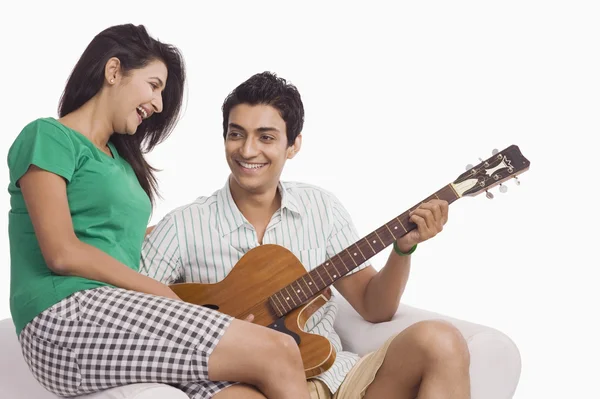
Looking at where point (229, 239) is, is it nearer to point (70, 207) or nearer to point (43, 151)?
point (70, 207)

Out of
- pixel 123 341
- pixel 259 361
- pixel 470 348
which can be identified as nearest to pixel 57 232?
pixel 123 341

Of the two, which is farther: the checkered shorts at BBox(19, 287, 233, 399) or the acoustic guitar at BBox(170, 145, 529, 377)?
the acoustic guitar at BBox(170, 145, 529, 377)

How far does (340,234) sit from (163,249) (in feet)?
1.85

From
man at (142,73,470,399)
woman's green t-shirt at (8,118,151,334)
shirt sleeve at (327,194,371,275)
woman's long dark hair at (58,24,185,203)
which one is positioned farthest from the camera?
shirt sleeve at (327,194,371,275)

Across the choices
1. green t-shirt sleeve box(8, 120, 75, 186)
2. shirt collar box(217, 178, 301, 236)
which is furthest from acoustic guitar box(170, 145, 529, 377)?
green t-shirt sleeve box(8, 120, 75, 186)

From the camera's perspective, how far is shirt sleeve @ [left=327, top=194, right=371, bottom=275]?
2.68 m

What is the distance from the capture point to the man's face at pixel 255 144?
2.53 meters

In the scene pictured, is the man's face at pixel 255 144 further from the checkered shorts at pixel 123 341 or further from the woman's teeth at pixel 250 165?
the checkered shorts at pixel 123 341

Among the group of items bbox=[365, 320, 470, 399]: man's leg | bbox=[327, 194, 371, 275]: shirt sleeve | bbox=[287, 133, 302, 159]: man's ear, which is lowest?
bbox=[365, 320, 470, 399]: man's leg

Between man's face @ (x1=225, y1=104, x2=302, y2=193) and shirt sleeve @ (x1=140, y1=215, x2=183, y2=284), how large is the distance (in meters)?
0.26

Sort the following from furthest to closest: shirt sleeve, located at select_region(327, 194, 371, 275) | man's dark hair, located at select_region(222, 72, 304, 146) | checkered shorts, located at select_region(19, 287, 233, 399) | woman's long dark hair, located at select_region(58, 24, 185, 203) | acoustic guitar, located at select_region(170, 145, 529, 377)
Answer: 1. shirt sleeve, located at select_region(327, 194, 371, 275)
2. man's dark hair, located at select_region(222, 72, 304, 146)
3. acoustic guitar, located at select_region(170, 145, 529, 377)
4. woman's long dark hair, located at select_region(58, 24, 185, 203)
5. checkered shorts, located at select_region(19, 287, 233, 399)

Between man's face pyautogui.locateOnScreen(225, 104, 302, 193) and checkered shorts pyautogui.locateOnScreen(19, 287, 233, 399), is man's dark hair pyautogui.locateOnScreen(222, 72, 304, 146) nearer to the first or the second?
man's face pyautogui.locateOnScreen(225, 104, 302, 193)

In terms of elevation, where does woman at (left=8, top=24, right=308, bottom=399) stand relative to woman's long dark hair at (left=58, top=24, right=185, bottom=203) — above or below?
below

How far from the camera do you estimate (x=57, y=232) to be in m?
1.99
